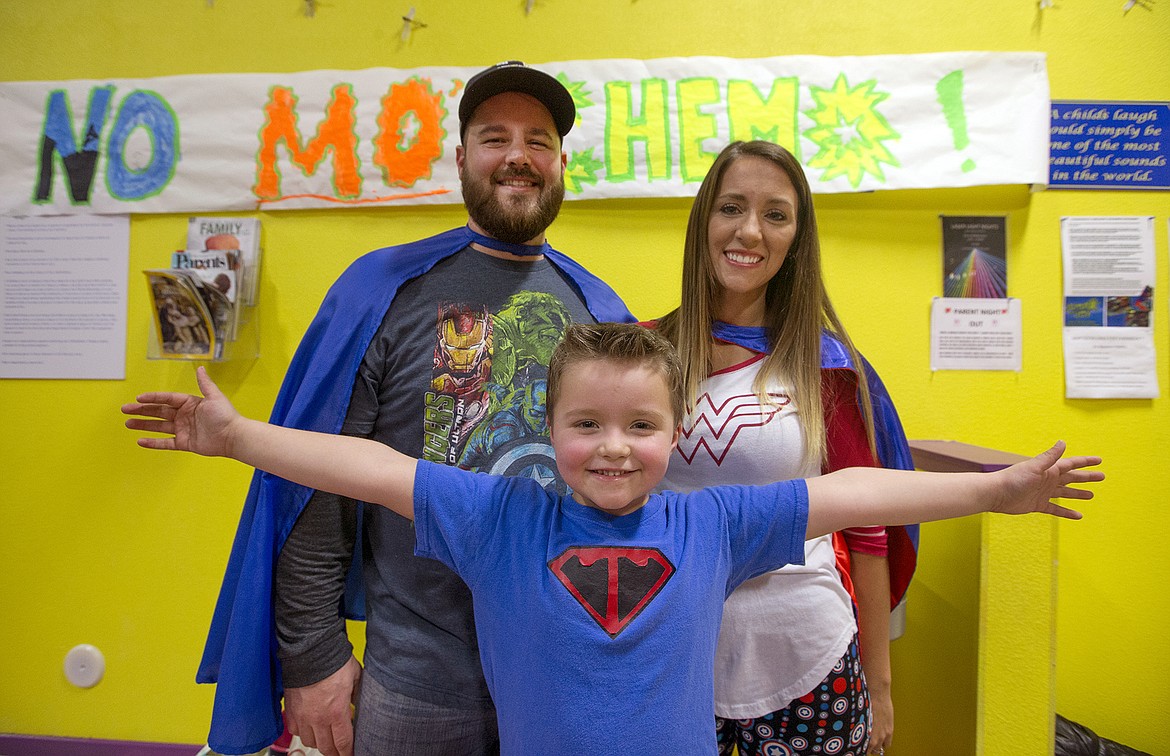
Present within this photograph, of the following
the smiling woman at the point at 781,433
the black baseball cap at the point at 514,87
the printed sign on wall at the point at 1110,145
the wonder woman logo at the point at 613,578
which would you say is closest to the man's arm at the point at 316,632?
the wonder woman logo at the point at 613,578

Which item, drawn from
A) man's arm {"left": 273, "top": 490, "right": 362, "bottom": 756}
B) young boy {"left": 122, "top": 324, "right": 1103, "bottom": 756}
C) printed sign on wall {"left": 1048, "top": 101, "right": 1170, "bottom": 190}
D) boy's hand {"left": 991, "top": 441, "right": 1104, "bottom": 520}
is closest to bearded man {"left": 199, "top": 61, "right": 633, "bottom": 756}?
man's arm {"left": 273, "top": 490, "right": 362, "bottom": 756}

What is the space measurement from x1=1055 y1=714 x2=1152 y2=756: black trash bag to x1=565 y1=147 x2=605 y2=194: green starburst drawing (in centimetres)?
194

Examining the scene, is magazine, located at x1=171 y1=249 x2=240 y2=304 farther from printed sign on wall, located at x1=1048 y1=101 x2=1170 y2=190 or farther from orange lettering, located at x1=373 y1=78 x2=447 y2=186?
printed sign on wall, located at x1=1048 y1=101 x2=1170 y2=190

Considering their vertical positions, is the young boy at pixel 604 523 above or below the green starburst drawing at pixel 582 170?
below

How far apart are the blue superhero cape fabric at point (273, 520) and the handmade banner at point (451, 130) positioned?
0.80 m

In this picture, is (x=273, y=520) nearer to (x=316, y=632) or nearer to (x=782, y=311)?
(x=316, y=632)

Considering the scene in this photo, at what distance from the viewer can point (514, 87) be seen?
1.23m

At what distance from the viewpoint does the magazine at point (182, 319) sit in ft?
5.90

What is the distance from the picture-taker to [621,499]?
2.80 ft

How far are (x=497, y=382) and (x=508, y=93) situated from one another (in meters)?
0.57

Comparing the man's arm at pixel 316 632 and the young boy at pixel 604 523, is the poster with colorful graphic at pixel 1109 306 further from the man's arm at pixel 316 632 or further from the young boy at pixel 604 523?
the man's arm at pixel 316 632

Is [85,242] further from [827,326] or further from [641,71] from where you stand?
[827,326]

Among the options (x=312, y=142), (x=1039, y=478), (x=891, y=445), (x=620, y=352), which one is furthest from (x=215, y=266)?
(x=1039, y=478)

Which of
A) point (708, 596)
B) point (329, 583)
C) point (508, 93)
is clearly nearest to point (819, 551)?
point (708, 596)
